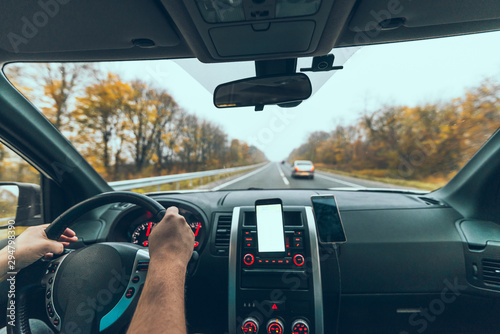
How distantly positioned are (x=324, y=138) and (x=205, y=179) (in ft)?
6.30

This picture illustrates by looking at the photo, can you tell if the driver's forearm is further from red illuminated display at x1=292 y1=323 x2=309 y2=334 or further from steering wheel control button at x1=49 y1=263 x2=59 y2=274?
red illuminated display at x1=292 y1=323 x2=309 y2=334

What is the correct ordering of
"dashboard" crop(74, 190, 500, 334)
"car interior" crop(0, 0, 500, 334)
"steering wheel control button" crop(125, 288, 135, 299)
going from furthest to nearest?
"dashboard" crop(74, 190, 500, 334) → "car interior" crop(0, 0, 500, 334) → "steering wheel control button" crop(125, 288, 135, 299)

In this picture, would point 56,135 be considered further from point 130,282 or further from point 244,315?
point 244,315

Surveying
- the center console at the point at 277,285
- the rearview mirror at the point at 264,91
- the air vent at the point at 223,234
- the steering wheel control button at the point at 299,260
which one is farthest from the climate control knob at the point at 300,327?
the rearview mirror at the point at 264,91

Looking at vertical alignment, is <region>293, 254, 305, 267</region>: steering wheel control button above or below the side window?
below

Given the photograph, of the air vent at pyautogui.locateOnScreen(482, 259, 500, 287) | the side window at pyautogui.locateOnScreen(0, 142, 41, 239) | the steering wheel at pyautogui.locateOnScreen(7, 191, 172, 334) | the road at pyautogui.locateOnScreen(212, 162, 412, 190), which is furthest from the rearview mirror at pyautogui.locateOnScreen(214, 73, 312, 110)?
the air vent at pyautogui.locateOnScreen(482, 259, 500, 287)

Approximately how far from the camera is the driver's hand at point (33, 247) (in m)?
1.52

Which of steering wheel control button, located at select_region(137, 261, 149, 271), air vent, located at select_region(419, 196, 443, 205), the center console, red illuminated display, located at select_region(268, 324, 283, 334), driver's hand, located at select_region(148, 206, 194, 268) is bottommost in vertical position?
red illuminated display, located at select_region(268, 324, 283, 334)

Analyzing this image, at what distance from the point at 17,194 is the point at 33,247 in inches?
51.0

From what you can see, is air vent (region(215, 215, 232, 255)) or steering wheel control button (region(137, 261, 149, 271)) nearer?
steering wheel control button (region(137, 261, 149, 271))

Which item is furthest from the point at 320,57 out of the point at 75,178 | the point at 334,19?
the point at 75,178

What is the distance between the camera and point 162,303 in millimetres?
1116

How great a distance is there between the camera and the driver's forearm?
1.05m

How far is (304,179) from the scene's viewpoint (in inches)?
276
